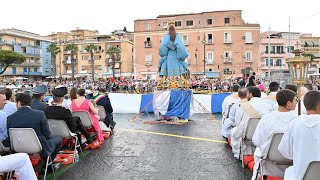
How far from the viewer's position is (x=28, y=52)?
251 feet

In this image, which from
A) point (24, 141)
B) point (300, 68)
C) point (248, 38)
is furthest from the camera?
point (248, 38)

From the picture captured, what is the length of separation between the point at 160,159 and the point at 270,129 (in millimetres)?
2940

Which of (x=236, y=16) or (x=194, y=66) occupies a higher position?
(x=236, y=16)

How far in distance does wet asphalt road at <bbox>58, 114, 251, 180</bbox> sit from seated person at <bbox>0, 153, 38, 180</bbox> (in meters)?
1.40

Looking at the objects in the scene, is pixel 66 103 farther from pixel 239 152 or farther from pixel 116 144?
pixel 239 152

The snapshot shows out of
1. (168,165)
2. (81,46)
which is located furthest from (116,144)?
Result: (81,46)

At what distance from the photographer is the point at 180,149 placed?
7473 millimetres

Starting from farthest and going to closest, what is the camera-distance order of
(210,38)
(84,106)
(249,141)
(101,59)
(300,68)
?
1. (101,59)
2. (210,38)
3. (84,106)
4. (249,141)
5. (300,68)

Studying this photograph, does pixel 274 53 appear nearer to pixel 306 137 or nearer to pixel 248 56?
pixel 248 56

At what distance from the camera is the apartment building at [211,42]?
176ft

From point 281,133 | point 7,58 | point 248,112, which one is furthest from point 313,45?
point 281,133

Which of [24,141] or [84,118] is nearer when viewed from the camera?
[24,141]

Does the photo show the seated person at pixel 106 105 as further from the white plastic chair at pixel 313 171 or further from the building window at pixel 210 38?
the building window at pixel 210 38

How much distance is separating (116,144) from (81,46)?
65798 mm
